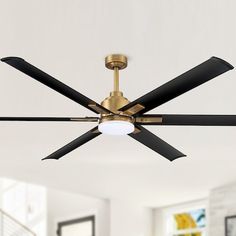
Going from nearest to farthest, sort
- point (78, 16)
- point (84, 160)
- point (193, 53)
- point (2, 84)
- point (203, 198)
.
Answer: point (78, 16), point (193, 53), point (2, 84), point (84, 160), point (203, 198)

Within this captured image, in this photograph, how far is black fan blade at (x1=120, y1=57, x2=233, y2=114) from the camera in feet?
8.43

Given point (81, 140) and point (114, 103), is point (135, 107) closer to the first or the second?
point (114, 103)

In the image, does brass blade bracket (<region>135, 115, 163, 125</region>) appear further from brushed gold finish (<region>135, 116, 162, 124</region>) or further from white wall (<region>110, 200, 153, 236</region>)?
white wall (<region>110, 200, 153, 236</region>)

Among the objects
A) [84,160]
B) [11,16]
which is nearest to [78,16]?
[11,16]

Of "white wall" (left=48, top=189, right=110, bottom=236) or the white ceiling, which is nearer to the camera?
the white ceiling

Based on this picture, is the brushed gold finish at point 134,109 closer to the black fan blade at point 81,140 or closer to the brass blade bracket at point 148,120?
the brass blade bracket at point 148,120

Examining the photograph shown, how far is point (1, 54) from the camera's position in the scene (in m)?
3.45

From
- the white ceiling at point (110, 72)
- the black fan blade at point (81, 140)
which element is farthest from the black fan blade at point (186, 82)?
the white ceiling at point (110, 72)

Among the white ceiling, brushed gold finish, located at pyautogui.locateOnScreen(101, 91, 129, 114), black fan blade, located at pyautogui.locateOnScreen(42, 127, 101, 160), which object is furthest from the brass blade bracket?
the white ceiling

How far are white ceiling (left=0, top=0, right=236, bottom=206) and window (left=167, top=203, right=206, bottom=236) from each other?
1568 mm

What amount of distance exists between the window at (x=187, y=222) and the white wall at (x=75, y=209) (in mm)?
883

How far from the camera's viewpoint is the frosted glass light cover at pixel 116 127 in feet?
10.1

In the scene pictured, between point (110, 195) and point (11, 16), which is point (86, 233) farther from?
point (11, 16)

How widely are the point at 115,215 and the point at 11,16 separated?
5.35 meters
